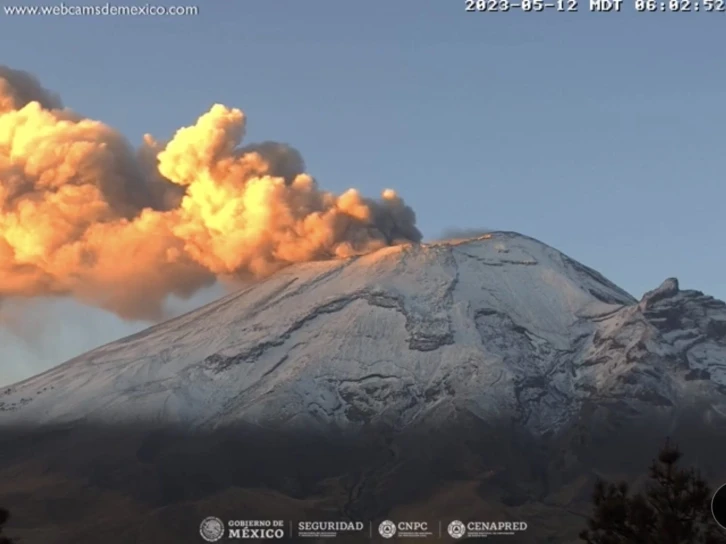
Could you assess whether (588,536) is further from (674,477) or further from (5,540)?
(5,540)

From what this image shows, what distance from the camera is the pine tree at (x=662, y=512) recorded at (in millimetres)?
38312

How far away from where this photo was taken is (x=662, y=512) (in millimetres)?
39000

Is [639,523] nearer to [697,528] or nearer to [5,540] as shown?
[697,528]

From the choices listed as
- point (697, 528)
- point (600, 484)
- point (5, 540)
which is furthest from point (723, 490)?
point (5, 540)

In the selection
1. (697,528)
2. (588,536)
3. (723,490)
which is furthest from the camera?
(588,536)

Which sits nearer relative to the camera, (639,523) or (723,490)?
(723,490)

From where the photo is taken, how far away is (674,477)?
3950cm

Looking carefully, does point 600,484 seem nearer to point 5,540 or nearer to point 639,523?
point 639,523

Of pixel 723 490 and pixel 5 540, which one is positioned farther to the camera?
pixel 5 540

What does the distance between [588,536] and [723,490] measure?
19139 mm

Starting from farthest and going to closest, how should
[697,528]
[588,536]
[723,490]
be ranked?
1. [588,536]
2. [697,528]
3. [723,490]

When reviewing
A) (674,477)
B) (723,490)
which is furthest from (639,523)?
(723,490)

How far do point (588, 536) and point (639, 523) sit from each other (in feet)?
7.08

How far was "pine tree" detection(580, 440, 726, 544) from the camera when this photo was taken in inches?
1508
